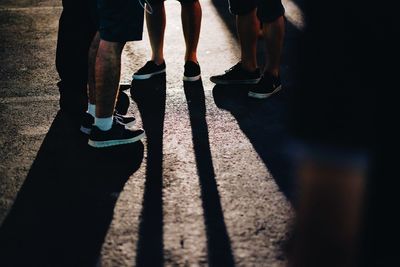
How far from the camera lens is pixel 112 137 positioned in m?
3.04

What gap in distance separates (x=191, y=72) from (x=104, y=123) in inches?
48.3

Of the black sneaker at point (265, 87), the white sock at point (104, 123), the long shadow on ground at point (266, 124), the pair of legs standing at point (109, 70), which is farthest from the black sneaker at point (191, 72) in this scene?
the white sock at point (104, 123)

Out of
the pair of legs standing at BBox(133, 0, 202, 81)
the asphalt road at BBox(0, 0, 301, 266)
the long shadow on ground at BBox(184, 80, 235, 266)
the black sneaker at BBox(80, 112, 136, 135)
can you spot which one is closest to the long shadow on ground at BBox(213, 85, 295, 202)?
the asphalt road at BBox(0, 0, 301, 266)

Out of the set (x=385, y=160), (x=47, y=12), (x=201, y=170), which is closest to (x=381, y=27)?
(x=385, y=160)

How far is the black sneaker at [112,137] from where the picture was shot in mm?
3037

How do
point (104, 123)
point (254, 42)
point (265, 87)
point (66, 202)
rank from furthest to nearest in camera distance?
point (254, 42) < point (265, 87) < point (104, 123) < point (66, 202)

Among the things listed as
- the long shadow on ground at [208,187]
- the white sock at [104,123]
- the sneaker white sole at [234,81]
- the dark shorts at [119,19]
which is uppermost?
the dark shorts at [119,19]

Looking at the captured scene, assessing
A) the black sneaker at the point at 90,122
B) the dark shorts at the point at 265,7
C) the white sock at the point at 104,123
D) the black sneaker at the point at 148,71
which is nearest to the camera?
the white sock at the point at 104,123

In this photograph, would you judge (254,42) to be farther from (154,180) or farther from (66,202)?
(66,202)

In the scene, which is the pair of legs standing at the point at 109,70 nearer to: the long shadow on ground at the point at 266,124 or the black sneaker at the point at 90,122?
the black sneaker at the point at 90,122

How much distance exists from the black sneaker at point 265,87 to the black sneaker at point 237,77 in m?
0.22

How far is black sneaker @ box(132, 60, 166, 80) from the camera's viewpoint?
4.08 m

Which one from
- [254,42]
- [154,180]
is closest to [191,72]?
[254,42]

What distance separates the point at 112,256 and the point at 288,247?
80 centimetres
